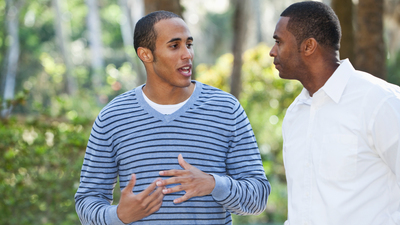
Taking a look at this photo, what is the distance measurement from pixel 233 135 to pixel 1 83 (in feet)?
95.7

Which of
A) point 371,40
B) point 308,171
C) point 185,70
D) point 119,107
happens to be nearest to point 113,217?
point 119,107

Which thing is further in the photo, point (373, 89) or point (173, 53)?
point (173, 53)

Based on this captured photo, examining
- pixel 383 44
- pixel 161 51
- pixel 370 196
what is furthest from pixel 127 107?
pixel 383 44

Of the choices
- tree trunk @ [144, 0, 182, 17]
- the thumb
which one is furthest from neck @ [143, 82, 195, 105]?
tree trunk @ [144, 0, 182, 17]

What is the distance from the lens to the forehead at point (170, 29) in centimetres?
243

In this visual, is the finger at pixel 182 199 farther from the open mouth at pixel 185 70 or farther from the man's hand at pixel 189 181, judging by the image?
the open mouth at pixel 185 70

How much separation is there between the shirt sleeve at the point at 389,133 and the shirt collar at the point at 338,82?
0.21 metres

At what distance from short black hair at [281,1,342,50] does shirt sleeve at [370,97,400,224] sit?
460 millimetres

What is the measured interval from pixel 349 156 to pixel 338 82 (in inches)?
14.1

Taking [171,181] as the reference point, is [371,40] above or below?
above

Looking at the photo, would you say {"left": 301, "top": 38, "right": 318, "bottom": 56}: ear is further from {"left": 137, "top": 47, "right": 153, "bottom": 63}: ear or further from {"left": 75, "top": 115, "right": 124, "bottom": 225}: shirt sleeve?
{"left": 75, "top": 115, "right": 124, "bottom": 225}: shirt sleeve

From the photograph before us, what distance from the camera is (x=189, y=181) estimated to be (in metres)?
2.08

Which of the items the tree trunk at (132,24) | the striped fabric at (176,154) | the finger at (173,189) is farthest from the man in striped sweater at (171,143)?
the tree trunk at (132,24)

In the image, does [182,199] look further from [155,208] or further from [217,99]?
[217,99]
